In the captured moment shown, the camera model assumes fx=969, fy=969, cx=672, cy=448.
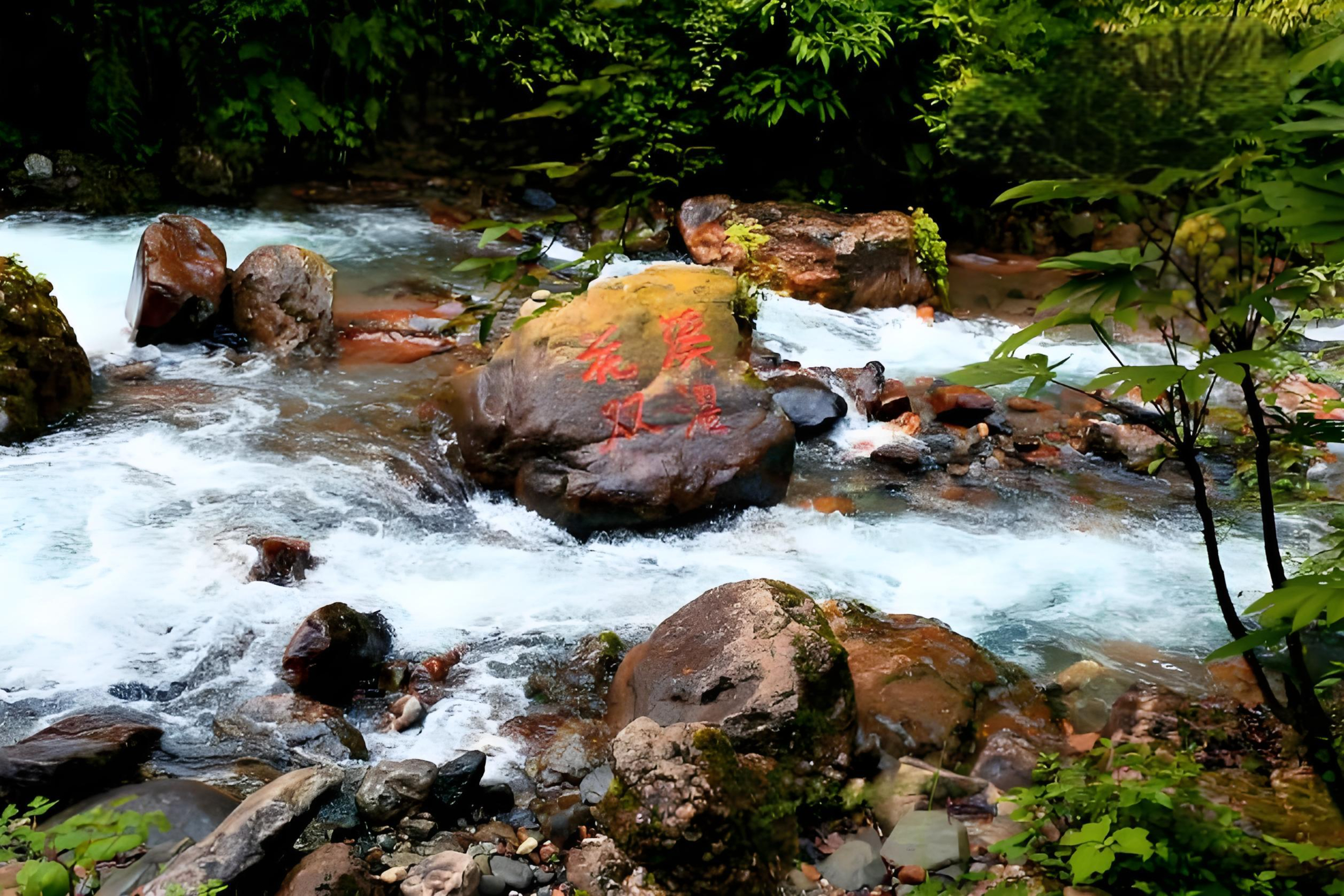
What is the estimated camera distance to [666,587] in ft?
16.4

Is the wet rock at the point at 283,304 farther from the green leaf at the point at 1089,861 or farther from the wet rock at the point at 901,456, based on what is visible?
the green leaf at the point at 1089,861

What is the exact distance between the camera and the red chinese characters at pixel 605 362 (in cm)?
562

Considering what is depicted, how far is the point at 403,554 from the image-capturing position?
5156 millimetres

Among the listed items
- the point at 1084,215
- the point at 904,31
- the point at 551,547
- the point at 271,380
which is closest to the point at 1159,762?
the point at 551,547

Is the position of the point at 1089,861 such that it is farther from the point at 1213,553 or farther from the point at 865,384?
the point at 865,384

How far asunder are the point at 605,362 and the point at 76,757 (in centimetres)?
326

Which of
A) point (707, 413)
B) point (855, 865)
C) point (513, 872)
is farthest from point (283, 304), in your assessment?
point (855, 865)

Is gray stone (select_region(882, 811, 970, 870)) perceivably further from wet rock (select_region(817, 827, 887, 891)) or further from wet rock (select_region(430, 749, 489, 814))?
wet rock (select_region(430, 749, 489, 814))

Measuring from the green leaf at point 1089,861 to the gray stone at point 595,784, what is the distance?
1.54 m

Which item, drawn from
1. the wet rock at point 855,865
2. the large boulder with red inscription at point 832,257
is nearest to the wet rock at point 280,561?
the wet rock at point 855,865

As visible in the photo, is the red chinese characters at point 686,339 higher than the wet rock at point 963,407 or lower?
higher

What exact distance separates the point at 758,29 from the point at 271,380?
6483 millimetres

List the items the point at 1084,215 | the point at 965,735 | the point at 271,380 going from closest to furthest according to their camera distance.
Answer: the point at 965,735 < the point at 271,380 < the point at 1084,215

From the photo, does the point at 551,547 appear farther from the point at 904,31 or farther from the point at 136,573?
the point at 904,31
